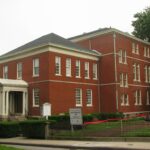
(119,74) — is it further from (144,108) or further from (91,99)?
(144,108)

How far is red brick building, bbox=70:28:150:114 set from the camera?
43938 mm

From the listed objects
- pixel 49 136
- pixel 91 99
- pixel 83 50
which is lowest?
pixel 49 136

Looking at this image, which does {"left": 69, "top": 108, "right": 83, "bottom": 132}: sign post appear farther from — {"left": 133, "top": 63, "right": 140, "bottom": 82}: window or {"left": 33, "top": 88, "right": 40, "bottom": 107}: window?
{"left": 133, "top": 63, "right": 140, "bottom": 82}: window

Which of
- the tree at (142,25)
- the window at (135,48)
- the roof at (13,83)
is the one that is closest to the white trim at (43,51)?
the roof at (13,83)

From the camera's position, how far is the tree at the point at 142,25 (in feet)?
198

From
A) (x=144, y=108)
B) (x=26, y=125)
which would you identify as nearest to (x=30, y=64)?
(x=26, y=125)

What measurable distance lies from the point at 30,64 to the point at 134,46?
17.5 m

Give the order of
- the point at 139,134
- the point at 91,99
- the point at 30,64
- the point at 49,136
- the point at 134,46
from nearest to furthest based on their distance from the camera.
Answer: the point at 139,134, the point at 49,136, the point at 30,64, the point at 91,99, the point at 134,46

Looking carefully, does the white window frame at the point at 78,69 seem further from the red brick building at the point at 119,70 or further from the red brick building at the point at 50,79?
the red brick building at the point at 119,70

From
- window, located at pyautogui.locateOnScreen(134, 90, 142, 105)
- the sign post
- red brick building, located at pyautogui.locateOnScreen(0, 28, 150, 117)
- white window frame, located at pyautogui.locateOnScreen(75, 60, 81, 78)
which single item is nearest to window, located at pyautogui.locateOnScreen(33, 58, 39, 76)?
red brick building, located at pyautogui.locateOnScreen(0, 28, 150, 117)

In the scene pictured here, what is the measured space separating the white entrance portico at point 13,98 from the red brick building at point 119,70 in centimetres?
1098

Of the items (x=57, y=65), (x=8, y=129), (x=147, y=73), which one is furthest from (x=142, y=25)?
(x=8, y=129)

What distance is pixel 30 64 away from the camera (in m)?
40.6

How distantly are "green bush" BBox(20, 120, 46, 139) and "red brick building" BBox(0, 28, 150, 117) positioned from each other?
37.3 feet
